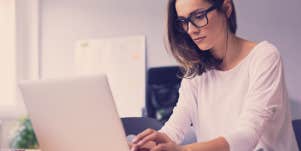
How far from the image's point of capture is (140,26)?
3014 millimetres

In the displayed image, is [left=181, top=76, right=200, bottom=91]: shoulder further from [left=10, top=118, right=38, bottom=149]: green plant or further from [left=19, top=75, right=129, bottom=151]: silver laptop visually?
[left=10, top=118, right=38, bottom=149]: green plant

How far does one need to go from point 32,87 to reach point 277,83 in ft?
2.40

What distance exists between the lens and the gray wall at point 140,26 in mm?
2955

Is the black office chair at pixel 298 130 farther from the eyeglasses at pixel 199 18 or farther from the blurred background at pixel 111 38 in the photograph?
the blurred background at pixel 111 38

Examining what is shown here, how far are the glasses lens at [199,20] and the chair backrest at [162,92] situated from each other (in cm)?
143

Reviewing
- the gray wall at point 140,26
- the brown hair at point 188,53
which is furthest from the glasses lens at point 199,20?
the gray wall at point 140,26

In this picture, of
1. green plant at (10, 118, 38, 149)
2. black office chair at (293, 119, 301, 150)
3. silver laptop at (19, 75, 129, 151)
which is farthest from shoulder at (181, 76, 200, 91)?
green plant at (10, 118, 38, 149)

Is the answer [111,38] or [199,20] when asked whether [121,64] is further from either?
[199,20]

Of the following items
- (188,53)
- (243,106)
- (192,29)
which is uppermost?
(192,29)

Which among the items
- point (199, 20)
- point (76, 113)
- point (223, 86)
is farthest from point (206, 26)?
point (76, 113)

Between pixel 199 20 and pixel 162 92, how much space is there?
1476mm

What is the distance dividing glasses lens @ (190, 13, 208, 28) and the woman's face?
0.03 ft

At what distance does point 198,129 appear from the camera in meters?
1.64

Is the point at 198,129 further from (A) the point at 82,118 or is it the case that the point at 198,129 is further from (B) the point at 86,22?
(B) the point at 86,22
